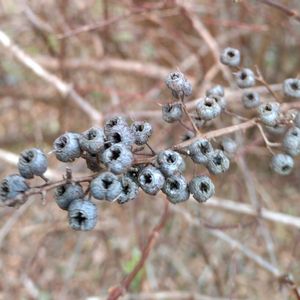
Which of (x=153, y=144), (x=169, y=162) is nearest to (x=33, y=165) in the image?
(x=169, y=162)

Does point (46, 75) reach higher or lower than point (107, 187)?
higher

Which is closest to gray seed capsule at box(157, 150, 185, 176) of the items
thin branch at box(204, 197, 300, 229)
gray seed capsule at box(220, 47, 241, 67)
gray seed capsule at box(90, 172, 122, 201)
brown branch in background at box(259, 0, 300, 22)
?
gray seed capsule at box(90, 172, 122, 201)

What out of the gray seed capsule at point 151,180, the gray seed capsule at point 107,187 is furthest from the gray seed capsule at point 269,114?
the gray seed capsule at point 107,187

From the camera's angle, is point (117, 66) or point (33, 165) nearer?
point (33, 165)

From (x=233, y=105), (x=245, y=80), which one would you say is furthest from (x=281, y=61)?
(x=245, y=80)

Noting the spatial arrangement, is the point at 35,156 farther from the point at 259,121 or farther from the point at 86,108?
the point at 86,108

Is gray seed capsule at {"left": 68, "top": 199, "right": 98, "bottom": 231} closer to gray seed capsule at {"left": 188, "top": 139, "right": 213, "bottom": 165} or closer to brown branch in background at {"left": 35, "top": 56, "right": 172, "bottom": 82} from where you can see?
gray seed capsule at {"left": 188, "top": 139, "right": 213, "bottom": 165}

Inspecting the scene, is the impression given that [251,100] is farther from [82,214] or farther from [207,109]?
[82,214]
